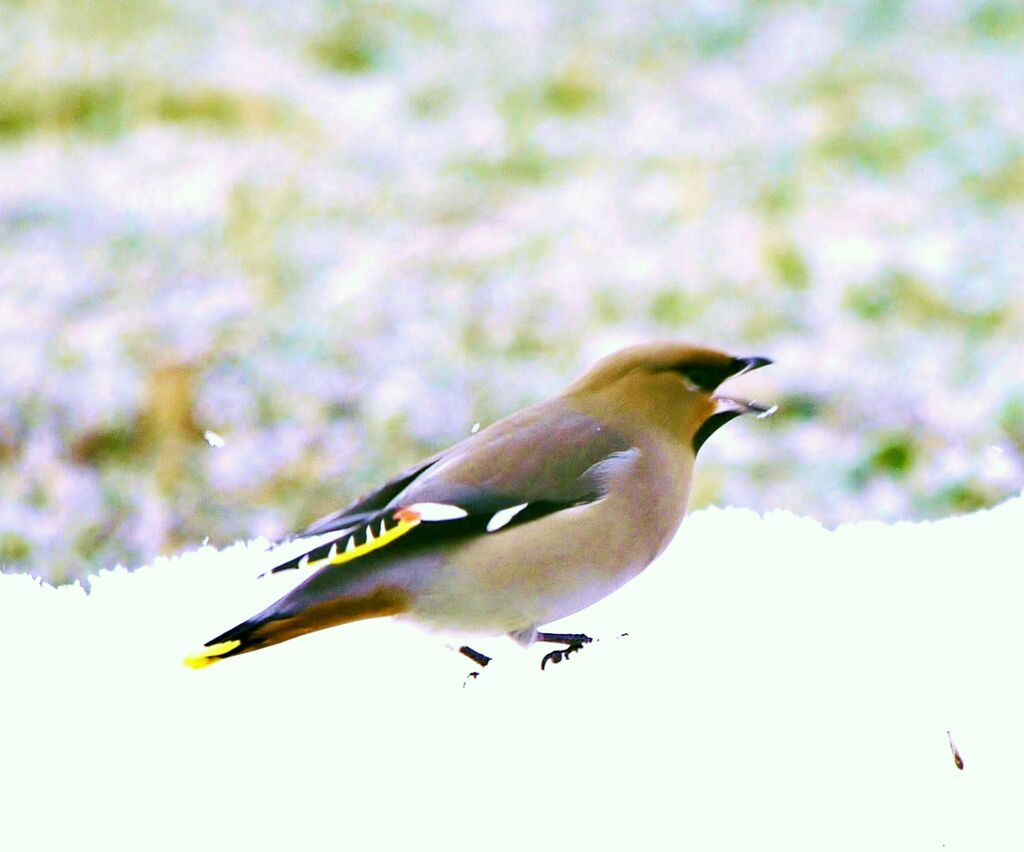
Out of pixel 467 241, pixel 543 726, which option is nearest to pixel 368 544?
pixel 543 726

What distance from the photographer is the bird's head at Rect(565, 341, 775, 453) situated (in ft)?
7.25

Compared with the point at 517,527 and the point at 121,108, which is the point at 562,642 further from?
the point at 121,108

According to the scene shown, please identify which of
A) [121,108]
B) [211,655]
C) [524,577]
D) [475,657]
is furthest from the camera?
[121,108]

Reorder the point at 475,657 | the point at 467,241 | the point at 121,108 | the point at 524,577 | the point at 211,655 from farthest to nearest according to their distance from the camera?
the point at 121,108, the point at 467,241, the point at 475,657, the point at 524,577, the point at 211,655

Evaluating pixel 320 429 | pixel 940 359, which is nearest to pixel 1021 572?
pixel 320 429

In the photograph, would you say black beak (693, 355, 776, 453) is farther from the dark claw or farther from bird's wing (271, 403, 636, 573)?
the dark claw

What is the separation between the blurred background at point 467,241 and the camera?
14.4 ft

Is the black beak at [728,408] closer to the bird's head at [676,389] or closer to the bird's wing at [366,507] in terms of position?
the bird's head at [676,389]

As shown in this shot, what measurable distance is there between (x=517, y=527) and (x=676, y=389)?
35cm

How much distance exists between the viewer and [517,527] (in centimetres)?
206

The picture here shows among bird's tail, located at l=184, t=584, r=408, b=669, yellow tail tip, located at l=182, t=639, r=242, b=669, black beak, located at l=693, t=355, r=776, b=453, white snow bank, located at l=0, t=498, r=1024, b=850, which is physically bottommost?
white snow bank, located at l=0, t=498, r=1024, b=850

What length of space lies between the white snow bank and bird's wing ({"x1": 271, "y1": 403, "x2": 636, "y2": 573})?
0.56 feet

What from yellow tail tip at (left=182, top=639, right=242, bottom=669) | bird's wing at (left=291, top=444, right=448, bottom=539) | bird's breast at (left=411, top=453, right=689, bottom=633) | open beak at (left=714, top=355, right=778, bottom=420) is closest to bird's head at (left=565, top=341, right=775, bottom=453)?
open beak at (left=714, top=355, right=778, bottom=420)

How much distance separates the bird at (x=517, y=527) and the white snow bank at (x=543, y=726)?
0.11 metres
